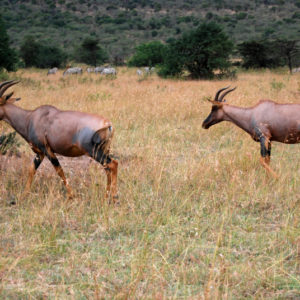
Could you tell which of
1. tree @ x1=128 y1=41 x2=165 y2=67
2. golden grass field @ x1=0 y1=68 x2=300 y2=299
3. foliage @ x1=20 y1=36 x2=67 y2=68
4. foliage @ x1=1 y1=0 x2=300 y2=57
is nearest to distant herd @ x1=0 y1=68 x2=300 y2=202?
golden grass field @ x1=0 y1=68 x2=300 y2=299

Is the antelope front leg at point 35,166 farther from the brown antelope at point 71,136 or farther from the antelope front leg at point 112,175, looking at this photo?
the antelope front leg at point 112,175

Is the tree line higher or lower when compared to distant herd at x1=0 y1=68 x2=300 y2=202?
lower

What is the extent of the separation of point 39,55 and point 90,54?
13.0 feet

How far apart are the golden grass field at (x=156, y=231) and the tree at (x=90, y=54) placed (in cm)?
2683

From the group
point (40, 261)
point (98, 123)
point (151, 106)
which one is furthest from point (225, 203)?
point (151, 106)

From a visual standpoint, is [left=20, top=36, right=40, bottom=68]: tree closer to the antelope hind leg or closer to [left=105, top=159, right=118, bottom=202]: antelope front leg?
the antelope hind leg

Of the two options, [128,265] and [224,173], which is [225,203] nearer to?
[224,173]

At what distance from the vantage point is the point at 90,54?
3306 centimetres

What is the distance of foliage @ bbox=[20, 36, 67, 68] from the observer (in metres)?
30.7

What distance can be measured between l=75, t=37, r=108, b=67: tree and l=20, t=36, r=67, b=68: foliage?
5.84ft

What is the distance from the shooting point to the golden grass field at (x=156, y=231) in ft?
10.4

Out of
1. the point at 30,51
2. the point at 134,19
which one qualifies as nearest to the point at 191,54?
the point at 30,51

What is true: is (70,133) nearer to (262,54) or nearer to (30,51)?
(262,54)

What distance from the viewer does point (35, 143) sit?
496cm
